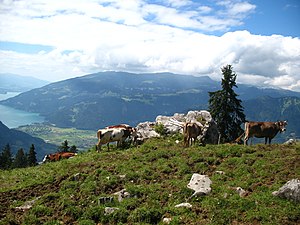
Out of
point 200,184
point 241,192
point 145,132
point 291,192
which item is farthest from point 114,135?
point 291,192

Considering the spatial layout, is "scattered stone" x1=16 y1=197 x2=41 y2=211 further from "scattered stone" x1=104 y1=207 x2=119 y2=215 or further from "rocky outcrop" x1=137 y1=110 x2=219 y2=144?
"rocky outcrop" x1=137 y1=110 x2=219 y2=144

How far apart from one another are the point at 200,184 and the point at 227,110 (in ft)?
113

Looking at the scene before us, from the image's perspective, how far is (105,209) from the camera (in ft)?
37.2

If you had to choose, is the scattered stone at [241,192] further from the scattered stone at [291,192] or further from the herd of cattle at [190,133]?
the herd of cattle at [190,133]

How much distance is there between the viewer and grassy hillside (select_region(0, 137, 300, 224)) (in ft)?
34.7

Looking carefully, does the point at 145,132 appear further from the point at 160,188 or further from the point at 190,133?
the point at 160,188

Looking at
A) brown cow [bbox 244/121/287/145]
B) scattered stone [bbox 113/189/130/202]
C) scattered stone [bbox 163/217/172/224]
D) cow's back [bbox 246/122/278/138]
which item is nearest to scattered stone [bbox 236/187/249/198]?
scattered stone [bbox 163/217/172/224]

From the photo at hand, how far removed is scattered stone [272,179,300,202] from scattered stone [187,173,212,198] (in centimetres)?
283

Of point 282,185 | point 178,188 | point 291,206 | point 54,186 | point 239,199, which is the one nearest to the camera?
point 291,206

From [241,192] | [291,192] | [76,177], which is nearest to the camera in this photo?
[291,192]

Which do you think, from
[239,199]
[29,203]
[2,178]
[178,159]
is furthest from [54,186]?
[239,199]

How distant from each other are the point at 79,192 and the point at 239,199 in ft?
24.6

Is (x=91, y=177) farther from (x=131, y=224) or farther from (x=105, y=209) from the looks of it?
(x=131, y=224)

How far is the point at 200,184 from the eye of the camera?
1273 cm
